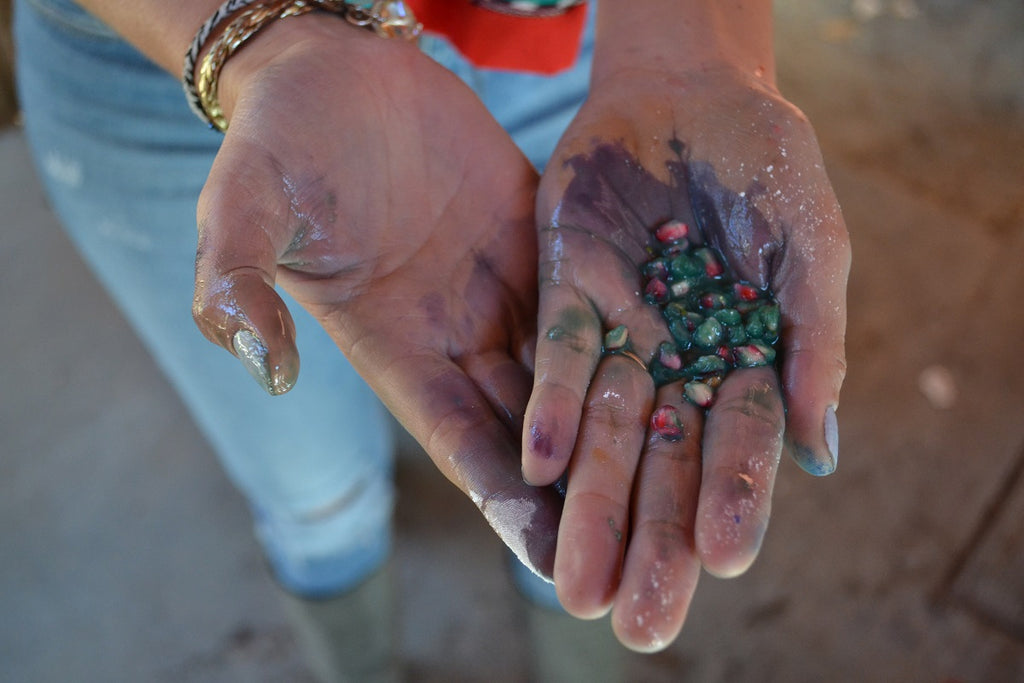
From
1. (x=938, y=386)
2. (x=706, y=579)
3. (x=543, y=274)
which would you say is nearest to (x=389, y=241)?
(x=543, y=274)

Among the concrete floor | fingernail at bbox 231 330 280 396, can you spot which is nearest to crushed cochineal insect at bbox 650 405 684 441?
fingernail at bbox 231 330 280 396

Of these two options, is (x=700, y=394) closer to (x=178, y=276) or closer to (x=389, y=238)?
(x=389, y=238)

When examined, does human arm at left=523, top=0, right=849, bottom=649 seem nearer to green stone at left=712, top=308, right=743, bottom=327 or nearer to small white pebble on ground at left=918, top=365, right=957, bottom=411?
green stone at left=712, top=308, right=743, bottom=327

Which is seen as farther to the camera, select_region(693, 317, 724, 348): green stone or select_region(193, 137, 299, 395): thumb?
select_region(693, 317, 724, 348): green stone

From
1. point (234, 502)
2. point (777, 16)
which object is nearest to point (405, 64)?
point (234, 502)

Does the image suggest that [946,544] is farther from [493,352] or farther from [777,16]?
[777,16]

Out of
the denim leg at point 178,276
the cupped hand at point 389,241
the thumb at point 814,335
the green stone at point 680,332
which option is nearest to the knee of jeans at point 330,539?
the denim leg at point 178,276

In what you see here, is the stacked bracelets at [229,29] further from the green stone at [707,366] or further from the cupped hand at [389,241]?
the green stone at [707,366]
